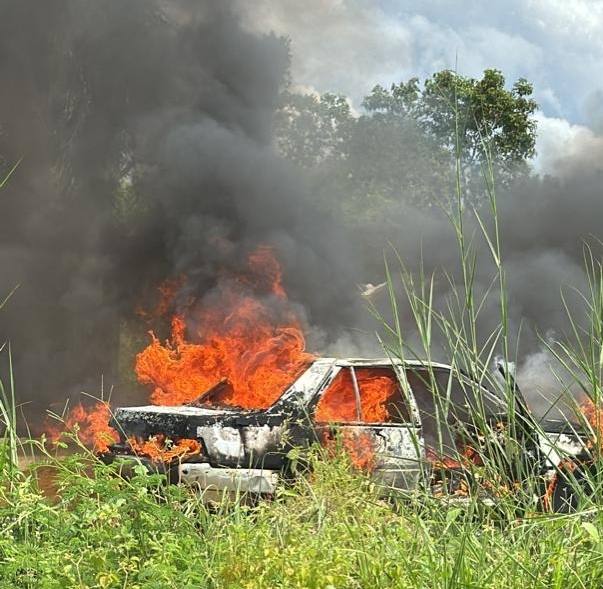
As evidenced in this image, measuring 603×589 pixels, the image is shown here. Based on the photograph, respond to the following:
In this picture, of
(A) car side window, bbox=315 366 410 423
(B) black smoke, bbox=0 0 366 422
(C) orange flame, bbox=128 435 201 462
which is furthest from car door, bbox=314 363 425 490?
(B) black smoke, bbox=0 0 366 422

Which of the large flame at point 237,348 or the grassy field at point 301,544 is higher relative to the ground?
the large flame at point 237,348

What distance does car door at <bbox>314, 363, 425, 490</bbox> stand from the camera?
4.56 m

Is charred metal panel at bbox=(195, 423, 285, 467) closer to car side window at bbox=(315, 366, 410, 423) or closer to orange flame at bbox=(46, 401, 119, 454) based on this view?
car side window at bbox=(315, 366, 410, 423)

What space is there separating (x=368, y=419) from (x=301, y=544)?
275 centimetres

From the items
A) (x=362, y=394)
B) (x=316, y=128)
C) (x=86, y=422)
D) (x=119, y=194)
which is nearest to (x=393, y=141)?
(x=316, y=128)

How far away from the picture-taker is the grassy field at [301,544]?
2.26m

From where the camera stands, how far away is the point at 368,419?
17.5 feet

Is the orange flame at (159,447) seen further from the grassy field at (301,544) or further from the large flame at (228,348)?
the grassy field at (301,544)

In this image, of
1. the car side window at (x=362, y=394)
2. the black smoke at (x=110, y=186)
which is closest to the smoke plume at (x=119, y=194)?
the black smoke at (x=110, y=186)

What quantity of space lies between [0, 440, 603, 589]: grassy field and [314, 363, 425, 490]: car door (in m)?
1.18

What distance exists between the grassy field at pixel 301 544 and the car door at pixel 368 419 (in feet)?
3.89

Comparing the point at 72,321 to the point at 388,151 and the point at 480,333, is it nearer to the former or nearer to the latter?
the point at 480,333

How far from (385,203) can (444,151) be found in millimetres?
4295

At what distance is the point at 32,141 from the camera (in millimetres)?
14398
